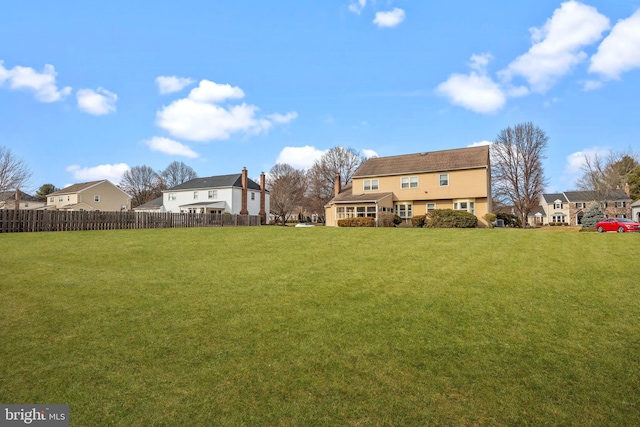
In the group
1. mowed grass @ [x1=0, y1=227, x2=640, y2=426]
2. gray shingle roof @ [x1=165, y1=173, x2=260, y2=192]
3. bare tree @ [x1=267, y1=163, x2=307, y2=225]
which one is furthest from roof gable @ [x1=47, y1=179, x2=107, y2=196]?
mowed grass @ [x1=0, y1=227, x2=640, y2=426]

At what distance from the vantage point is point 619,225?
81.9 ft

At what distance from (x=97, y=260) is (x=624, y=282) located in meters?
16.4

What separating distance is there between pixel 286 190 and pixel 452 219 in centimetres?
3675

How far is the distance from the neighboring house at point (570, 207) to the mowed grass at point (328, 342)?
212 feet

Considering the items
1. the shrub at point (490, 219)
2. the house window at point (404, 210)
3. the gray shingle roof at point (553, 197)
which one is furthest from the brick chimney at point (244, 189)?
the gray shingle roof at point (553, 197)

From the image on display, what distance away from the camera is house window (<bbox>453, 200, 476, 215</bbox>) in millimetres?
33500

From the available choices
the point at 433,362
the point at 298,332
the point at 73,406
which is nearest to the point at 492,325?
the point at 433,362

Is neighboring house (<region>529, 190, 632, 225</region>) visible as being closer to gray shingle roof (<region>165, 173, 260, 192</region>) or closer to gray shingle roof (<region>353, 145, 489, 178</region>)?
gray shingle roof (<region>353, 145, 489, 178</region>)

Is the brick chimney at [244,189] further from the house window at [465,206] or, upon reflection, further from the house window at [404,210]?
the house window at [465,206]

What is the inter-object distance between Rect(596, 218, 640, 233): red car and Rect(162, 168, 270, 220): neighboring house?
41.7 metres

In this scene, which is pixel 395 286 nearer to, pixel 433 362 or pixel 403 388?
pixel 433 362

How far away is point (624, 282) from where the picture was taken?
28.5ft

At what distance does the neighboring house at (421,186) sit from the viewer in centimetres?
3334

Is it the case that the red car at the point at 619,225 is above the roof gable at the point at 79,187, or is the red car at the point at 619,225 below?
below
